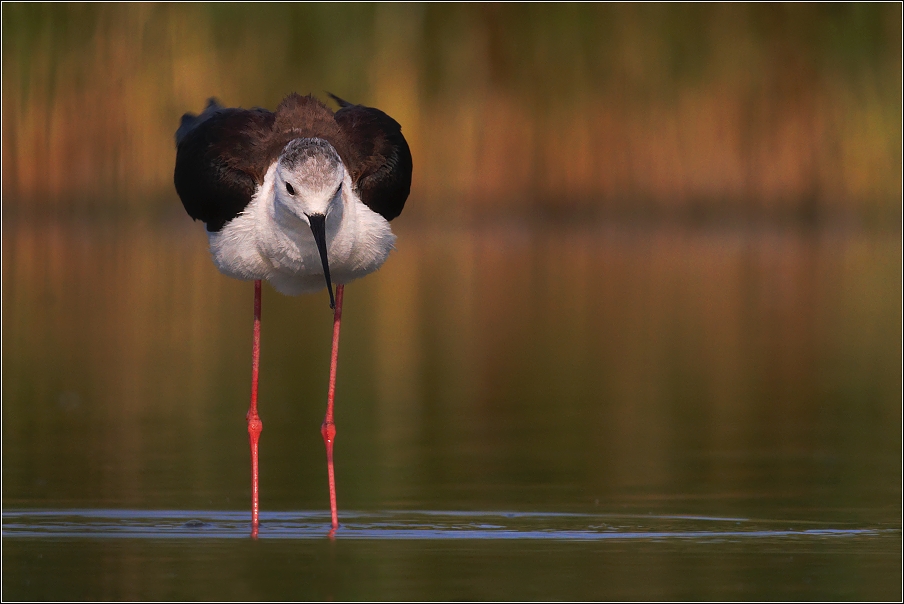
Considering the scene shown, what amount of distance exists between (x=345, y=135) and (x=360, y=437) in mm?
2287

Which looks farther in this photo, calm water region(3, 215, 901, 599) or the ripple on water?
the ripple on water

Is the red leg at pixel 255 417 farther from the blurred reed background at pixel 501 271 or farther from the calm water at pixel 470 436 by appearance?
the blurred reed background at pixel 501 271

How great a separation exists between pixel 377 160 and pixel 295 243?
0.66 m

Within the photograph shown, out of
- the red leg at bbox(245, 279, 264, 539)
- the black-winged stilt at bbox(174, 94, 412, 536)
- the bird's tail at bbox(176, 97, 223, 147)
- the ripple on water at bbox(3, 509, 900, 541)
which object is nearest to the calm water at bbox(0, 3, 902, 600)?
the ripple on water at bbox(3, 509, 900, 541)

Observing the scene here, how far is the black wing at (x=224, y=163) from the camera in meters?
7.55

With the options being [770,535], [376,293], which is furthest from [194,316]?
[770,535]

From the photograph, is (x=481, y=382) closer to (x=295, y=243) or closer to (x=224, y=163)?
(x=224, y=163)

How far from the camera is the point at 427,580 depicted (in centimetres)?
618

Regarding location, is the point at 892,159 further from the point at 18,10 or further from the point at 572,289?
the point at 18,10

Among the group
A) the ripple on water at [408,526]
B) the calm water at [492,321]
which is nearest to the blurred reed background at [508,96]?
the calm water at [492,321]

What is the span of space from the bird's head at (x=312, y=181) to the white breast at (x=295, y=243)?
6.4 inches

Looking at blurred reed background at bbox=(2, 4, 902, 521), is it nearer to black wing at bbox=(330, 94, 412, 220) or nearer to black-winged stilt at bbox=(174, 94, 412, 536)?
black-winged stilt at bbox=(174, 94, 412, 536)

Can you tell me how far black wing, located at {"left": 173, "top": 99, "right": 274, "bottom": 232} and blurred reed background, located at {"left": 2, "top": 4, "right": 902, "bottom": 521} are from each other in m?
1.22

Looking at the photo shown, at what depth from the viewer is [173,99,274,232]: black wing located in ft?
24.8
